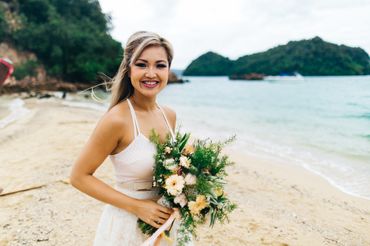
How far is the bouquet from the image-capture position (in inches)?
71.7

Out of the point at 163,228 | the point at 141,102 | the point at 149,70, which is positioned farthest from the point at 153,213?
the point at 149,70

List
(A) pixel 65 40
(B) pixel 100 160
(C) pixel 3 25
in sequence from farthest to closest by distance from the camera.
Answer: (A) pixel 65 40, (C) pixel 3 25, (B) pixel 100 160

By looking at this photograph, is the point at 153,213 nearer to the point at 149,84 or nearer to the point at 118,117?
the point at 118,117

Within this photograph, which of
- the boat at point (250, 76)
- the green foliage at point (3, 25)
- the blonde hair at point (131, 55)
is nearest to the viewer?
the blonde hair at point (131, 55)

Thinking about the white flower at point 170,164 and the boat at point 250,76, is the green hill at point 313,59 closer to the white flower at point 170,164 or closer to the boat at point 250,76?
the boat at point 250,76

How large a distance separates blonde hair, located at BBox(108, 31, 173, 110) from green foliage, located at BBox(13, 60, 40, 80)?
4275 cm

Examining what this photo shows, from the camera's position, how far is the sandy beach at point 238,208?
477 cm

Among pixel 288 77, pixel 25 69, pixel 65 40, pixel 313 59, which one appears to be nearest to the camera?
pixel 25 69

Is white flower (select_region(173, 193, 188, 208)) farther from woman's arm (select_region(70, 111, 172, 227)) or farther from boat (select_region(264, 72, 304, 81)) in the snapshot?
boat (select_region(264, 72, 304, 81))

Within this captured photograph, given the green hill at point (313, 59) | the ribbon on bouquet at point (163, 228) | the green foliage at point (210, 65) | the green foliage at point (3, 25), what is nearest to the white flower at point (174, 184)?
the ribbon on bouquet at point (163, 228)

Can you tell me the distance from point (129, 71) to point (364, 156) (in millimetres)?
11129

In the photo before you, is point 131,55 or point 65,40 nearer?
point 131,55

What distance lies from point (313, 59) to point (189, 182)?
10682 centimetres

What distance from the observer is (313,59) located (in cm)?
9912
